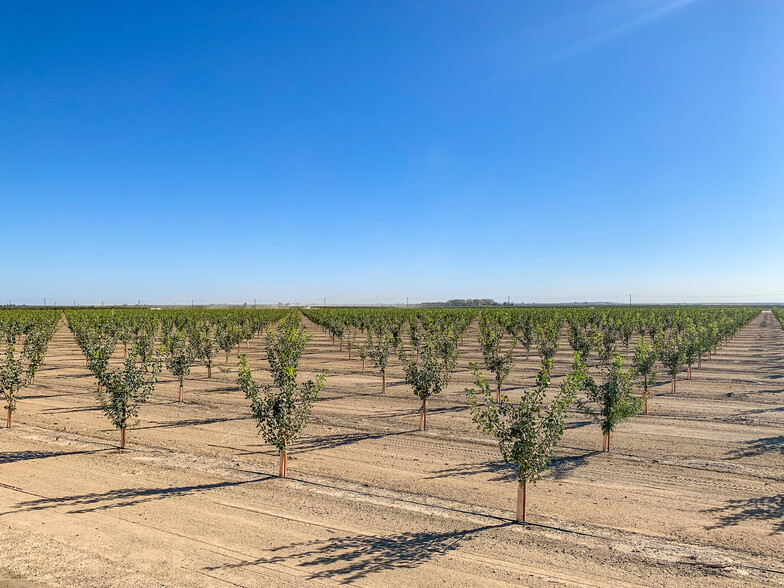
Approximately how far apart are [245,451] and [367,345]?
15.8 meters

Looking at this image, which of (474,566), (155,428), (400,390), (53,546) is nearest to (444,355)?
(400,390)

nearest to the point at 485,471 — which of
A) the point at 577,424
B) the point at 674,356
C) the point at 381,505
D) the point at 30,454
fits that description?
the point at 381,505

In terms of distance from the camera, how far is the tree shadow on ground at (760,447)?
617 inches

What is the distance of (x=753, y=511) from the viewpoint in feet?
37.0

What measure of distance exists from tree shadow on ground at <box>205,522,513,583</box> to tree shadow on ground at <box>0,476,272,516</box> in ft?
13.2

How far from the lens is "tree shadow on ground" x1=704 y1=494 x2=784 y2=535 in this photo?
10688mm

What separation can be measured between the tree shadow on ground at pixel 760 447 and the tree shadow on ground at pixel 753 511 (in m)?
3.75

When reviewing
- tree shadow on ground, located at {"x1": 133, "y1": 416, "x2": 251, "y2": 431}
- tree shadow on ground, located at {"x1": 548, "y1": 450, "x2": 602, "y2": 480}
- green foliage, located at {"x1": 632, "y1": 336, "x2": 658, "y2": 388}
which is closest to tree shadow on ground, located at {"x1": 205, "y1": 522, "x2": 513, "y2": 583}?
tree shadow on ground, located at {"x1": 548, "y1": 450, "x2": 602, "y2": 480}

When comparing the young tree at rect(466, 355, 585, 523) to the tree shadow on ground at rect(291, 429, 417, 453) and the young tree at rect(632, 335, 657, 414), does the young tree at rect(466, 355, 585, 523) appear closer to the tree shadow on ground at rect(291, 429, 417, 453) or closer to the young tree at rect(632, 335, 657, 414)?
the tree shadow on ground at rect(291, 429, 417, 453)

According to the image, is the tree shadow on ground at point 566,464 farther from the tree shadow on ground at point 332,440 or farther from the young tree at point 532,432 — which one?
the tree shadow on ground at point 332,440

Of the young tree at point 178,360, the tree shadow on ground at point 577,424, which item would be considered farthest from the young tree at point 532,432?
the young tree at point 178,360

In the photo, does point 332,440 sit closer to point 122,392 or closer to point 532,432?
point 122,392

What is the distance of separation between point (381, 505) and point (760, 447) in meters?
13.9

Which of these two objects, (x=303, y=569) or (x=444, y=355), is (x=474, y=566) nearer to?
(x=303, y=569)
